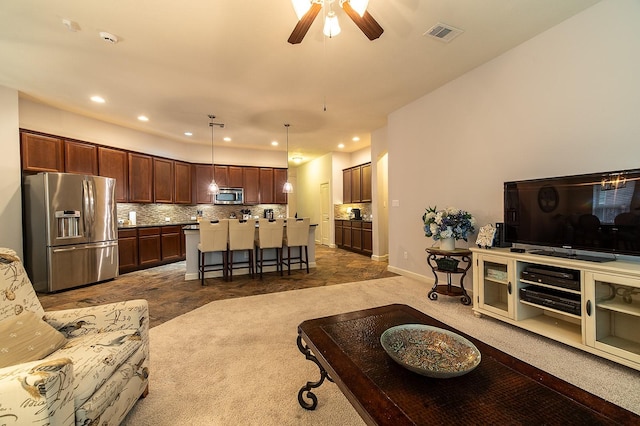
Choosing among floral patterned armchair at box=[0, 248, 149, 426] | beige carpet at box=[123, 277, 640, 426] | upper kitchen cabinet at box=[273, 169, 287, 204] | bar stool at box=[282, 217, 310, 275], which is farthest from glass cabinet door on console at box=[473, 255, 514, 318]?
upper kitchen cabinet at box=[273, 169, 287, 204]

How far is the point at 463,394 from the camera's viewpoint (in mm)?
1036

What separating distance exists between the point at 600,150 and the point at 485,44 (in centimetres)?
154

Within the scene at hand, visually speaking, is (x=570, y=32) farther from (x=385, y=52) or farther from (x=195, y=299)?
(x=195, y=299)

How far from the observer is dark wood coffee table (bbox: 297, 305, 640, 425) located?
3.00ft

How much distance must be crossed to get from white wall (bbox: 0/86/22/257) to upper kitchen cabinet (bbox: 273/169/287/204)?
5.02m

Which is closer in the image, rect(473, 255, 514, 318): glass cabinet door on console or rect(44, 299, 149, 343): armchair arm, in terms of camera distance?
rect(44, 299, 149, 343): armchair arm

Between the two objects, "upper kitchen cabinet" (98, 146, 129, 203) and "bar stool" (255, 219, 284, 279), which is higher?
"upper kitchen cabinet" (98, 146, 129, 203)

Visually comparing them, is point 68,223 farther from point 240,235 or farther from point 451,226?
point 451,226

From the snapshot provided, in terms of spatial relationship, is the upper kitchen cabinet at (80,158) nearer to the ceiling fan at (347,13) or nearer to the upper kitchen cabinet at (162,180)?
the upper kitchen cabinet at (162,180)

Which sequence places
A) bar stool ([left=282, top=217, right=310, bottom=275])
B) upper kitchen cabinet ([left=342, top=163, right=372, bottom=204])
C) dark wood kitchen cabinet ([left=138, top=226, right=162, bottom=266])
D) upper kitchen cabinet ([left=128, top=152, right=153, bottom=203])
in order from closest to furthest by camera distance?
1. bar stool ([left=282, top=217, right=310, bottom=275])
2. dark wood kitchen cabinet ([left=138, top=226, right=162, bottom=266])
3. upper kitchen cabinet ([left=128, top=152, right=153, bottom=203])
4. upper kitchen cabinet ([left=342, top=163, right=372, bottom=204])

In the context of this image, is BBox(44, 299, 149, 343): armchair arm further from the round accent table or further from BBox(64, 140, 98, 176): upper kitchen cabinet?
BBox(64, 140, 98, 176): upper kitchen cabinet

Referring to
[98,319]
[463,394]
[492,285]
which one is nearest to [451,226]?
[492,285]

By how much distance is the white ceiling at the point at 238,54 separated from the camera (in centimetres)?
238

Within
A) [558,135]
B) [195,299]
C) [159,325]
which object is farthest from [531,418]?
[195,299]
